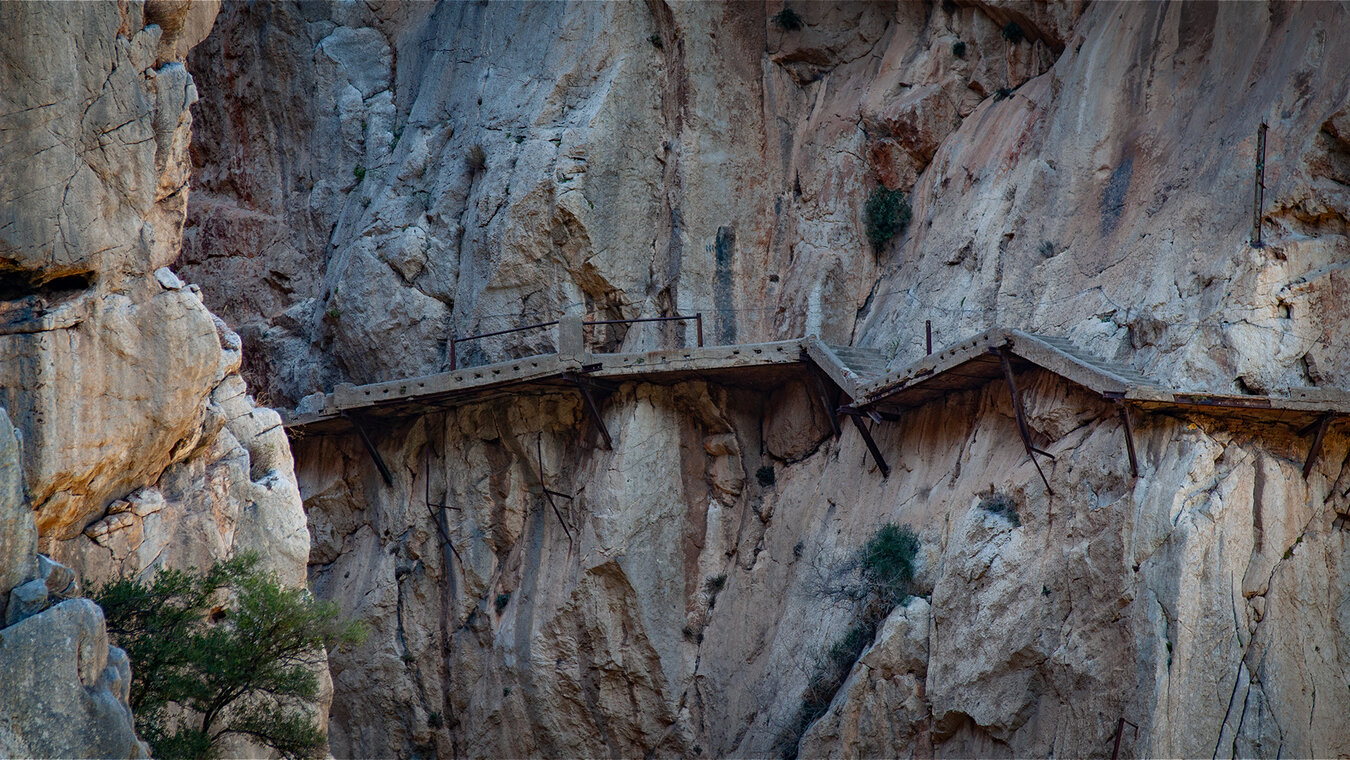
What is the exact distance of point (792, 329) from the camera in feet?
101

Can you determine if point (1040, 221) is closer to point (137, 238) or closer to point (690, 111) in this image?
point (690, 111)


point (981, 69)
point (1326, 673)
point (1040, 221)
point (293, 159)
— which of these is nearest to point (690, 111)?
point (981, 69)

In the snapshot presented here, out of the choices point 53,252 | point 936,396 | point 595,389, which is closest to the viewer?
point 53,252

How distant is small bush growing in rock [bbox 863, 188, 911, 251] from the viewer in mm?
30672

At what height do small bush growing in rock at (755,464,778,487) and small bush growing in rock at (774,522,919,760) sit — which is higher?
small bush growing in rock at (755,464,778,487)

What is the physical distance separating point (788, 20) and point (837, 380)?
12.0 m

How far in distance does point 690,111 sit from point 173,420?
16268mm

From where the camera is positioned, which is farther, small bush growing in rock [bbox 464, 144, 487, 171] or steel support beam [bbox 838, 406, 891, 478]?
small bush growing in rock [bbox 464, 144, 487, 171]

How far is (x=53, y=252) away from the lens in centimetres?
1978

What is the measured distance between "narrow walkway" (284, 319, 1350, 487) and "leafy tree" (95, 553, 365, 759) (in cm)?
765

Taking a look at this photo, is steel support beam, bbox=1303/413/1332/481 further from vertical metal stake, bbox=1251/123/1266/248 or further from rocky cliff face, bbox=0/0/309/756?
rocky cliff face, bbox=0/0/309/756

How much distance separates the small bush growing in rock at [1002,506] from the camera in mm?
22797

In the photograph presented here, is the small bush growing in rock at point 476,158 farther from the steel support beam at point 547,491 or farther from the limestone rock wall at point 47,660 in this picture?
the limestone rock wall at point 47,660

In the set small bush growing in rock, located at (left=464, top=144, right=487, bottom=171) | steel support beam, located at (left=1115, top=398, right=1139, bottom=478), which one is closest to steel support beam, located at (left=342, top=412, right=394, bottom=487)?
small bush growing in rock, located at (left=464, top=144, right=487, bottom=171)
